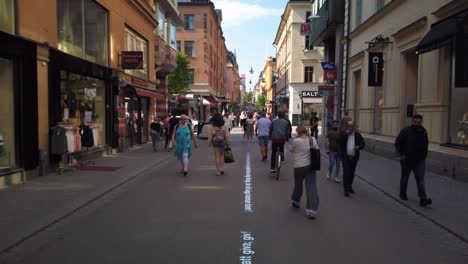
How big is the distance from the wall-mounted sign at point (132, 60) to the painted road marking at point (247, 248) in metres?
12.2

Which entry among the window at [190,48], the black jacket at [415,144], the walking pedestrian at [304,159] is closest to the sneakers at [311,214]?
the walking pedestrian at [304,159]

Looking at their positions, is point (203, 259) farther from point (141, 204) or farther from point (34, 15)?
point (34, 15)

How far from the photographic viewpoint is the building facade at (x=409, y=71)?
1083cm

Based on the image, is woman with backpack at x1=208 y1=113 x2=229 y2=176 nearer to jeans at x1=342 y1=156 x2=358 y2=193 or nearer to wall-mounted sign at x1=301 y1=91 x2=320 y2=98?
jeans at x1=342 y1=156 x2=358 y2=193

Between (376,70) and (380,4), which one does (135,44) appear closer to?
(376,70)

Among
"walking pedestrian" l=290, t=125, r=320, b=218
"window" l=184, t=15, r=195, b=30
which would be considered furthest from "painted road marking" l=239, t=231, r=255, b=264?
"window" l=184, t=15, r=195, b=30

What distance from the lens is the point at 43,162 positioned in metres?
10.8

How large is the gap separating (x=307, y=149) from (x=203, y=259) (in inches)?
118

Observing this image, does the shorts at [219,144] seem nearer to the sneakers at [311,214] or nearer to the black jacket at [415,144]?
the black jacket at [415,144]

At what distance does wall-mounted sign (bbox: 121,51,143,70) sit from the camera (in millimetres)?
16797

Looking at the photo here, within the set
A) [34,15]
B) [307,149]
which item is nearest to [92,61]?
[34,15]

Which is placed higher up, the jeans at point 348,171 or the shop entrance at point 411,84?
the shop entrance at point 411,84

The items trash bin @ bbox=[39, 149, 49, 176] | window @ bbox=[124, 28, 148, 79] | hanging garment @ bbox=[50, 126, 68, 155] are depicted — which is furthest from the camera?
window @ bbox=[124, 28, 148, 79]

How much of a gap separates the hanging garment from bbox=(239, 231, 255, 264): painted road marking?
6.92 metres
